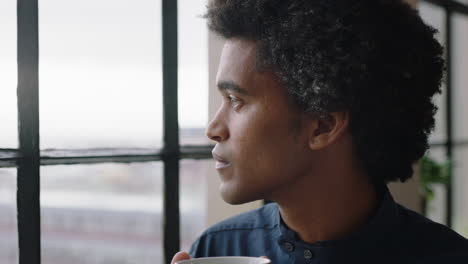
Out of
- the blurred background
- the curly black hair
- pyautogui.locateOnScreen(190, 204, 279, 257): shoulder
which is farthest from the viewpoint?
the blurred background

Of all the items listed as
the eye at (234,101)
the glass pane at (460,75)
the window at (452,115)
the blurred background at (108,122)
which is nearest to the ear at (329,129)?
the eye at (234,101)

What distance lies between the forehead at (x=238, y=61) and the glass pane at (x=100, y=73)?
1.83 ft

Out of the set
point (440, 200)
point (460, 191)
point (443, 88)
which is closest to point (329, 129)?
point (443, 88)

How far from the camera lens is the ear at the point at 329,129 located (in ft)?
4.10

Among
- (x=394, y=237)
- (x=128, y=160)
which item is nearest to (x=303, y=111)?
(x=394, y=237)

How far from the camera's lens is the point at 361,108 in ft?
4.07

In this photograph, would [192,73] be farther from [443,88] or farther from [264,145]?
[443,88]

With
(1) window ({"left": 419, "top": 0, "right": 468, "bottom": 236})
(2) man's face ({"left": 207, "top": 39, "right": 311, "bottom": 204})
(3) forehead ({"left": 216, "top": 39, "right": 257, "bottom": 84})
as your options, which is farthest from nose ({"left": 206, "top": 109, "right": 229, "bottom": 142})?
(1) window ({"left": 419, "top": 0, "right": 468, "bottom": 236})

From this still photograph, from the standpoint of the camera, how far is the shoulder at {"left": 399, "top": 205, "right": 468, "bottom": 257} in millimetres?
1229

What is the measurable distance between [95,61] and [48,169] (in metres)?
0.36

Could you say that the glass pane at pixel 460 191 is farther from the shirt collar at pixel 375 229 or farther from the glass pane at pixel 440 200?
the shirt collar at pixel 375 229

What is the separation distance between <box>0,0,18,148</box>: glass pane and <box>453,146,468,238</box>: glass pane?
3.33 m

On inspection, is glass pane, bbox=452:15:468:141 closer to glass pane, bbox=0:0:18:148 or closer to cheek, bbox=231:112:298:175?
cheek, bbox=231:112:298:175

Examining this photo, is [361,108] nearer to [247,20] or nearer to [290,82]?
[290,82]
